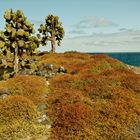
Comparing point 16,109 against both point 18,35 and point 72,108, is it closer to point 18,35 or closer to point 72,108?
point 72,108

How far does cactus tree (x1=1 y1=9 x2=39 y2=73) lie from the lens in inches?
1682

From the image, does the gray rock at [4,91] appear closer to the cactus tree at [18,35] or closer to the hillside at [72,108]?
the hillside at [72,108]

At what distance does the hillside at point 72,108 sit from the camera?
76.3ft

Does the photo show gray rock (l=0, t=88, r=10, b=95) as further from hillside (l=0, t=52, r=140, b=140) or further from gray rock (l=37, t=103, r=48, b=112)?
gray rock (l=37, t=103, r=48, b=112)

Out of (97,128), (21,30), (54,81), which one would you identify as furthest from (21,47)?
(97,128)

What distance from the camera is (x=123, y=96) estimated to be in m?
29.2

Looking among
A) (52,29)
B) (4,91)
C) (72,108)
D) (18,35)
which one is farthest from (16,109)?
(52,29)

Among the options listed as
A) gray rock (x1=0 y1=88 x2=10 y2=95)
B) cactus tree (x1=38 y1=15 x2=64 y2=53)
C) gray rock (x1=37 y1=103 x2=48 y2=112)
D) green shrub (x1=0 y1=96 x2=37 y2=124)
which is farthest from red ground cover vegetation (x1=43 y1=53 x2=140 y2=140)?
cactus tree (x1=38 y1=15 x2=64 y2=53)

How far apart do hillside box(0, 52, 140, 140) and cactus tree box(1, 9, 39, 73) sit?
405 inches

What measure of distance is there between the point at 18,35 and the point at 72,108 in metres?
20.5

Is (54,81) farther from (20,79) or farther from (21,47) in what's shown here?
(21,47)

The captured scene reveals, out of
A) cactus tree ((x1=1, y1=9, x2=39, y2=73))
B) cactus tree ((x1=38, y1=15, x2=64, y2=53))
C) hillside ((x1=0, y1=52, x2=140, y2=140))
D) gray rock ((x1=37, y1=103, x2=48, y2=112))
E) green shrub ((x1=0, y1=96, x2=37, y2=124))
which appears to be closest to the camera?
hillside ((x1=0, y1=52, x2=140, y2=140))

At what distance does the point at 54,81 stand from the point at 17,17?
13.7 meters

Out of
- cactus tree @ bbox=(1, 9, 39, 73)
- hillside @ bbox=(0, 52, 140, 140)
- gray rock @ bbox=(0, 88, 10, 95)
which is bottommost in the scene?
hillside @ bbox=(0, 52, 140, 140)
